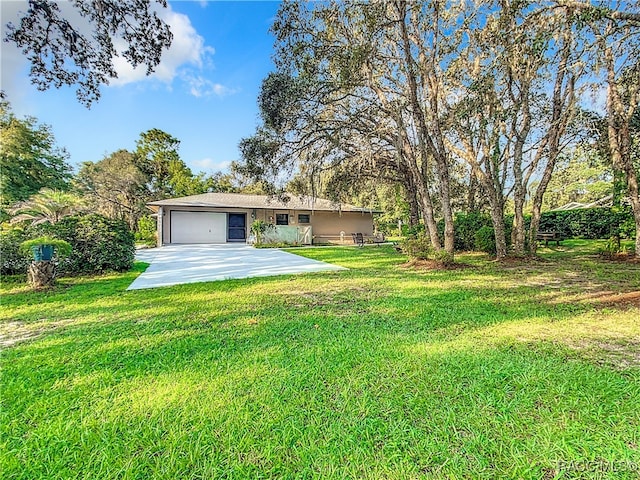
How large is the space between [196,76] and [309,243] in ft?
37.9

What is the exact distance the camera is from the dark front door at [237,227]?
21.0m

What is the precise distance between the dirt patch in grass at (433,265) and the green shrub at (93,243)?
8.62 metres

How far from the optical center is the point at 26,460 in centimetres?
185

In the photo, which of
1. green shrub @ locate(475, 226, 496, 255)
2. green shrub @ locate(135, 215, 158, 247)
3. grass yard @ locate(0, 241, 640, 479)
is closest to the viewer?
grass yard @ locate(0, 241, 640, 479)

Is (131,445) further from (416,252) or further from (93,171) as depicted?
(93,171)

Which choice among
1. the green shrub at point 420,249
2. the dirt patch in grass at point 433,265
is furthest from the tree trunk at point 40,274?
the green shrub at point 420,249

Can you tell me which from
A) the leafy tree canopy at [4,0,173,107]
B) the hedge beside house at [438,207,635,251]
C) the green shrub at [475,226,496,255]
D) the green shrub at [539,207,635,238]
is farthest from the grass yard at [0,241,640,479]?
the green shrub at [539,207,635,238]

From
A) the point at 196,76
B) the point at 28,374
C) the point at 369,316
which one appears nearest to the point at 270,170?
the point at 196,76

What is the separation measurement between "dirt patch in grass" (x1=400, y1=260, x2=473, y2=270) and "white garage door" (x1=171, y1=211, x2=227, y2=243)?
46.0 ft

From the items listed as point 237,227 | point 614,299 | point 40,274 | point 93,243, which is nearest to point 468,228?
point 614,299

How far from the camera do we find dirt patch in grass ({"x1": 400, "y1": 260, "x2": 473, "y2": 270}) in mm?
9219

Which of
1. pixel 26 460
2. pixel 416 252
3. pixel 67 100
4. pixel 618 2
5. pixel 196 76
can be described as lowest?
pixel 26 460

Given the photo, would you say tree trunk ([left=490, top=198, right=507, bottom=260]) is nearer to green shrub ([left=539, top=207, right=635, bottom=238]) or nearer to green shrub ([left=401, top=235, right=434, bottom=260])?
green shrub ([left=401, top=235, right=434, bottom=260])

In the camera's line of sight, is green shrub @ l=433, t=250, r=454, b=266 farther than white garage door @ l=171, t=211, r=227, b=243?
No
